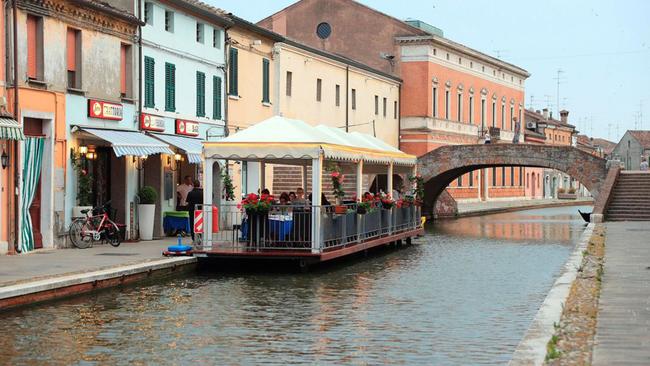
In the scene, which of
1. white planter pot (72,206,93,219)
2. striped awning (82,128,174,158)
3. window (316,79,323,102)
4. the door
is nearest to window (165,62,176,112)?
striped awning (82,128,174,158)

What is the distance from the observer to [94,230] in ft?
78.6

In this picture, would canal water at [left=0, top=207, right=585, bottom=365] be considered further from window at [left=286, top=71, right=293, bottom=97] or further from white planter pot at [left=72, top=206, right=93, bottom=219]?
window at [left=286, top=71, right=293, bottom=97]

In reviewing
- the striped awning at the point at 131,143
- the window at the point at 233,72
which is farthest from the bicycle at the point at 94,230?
the window at the point at 233,72

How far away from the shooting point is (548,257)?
2695cm

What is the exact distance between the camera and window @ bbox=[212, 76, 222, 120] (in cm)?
3234

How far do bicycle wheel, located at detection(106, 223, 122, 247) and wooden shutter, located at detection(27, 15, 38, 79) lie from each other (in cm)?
396

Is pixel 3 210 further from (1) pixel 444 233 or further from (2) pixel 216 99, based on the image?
(1) pixel 444 233

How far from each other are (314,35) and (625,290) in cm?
4701

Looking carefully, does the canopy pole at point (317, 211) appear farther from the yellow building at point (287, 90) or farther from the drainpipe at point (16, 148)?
the drainpipe at point (16, 148)

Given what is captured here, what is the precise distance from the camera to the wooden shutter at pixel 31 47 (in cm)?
2212

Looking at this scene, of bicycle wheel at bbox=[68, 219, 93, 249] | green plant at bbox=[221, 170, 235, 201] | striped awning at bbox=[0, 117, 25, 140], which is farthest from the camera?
green plant at bbox=[221, 170, 235, 201]

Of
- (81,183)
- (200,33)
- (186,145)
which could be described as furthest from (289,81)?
(81,183)

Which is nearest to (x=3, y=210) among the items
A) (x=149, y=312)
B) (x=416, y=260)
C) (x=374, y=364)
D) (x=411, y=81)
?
(x=149, y=312)

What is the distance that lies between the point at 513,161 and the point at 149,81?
23407mm
